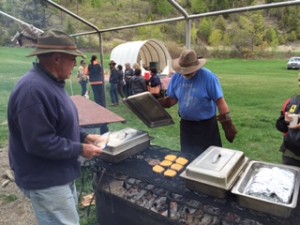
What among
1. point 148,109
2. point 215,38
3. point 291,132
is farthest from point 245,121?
point 215,38

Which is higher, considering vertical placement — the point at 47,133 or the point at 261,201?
the point at 47,133

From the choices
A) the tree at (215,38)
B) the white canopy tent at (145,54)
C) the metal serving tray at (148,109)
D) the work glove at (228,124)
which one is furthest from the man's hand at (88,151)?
the tree at (215,38)

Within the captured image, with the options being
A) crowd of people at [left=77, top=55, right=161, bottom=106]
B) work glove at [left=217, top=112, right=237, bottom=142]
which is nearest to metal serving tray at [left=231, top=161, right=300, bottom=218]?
work glove at [left=217, top=112, right=237, bottom=142]

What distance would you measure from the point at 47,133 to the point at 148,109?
149cm

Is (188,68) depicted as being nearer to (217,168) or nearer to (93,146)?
(217,168)

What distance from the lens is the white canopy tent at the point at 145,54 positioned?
14.5 m

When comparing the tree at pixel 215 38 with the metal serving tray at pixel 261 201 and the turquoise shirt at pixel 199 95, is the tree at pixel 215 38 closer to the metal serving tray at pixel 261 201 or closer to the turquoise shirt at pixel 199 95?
the turquoise shirt at pixel 199 95

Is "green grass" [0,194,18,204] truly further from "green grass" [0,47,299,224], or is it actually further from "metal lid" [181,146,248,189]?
"metal lid" [181,146,248,189]

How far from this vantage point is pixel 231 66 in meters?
25.3

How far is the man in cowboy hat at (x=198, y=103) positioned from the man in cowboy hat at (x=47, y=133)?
130 cm

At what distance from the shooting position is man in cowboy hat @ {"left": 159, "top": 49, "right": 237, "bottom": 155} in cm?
286

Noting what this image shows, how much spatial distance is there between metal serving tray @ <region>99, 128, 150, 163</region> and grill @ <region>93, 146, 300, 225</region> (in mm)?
61

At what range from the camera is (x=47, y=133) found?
169 cm

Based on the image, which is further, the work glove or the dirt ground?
the dirt ground
